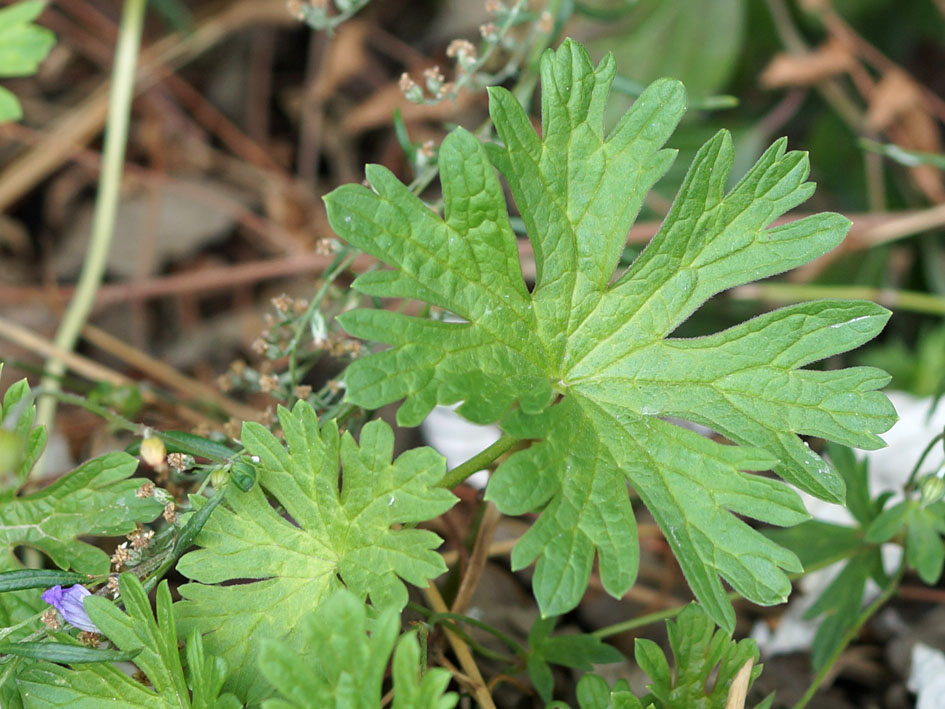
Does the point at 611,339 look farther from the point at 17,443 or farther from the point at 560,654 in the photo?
the point at 17,443

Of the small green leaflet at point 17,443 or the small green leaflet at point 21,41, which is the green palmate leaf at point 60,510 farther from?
the small green leaflet at point 21,41

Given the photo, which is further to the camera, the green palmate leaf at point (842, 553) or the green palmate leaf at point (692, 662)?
the green palmate leaf at point (842, 553)

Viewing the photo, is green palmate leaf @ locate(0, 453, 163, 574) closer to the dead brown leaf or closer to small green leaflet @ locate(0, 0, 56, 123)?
small green leaflet @ locate(0, 0, 56, 123)

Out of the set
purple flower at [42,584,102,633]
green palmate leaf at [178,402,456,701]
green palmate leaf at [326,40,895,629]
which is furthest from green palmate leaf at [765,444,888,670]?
purple flower at [42,584,102,633]

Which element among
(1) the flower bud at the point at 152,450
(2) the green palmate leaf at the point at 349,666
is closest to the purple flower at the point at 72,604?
(1) the flower bud at the point at 152,450

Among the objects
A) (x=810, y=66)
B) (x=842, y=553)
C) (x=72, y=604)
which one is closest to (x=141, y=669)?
(x=72, y=604)

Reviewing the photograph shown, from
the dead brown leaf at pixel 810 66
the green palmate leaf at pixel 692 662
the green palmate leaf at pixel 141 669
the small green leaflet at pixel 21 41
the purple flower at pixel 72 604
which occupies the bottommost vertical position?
the green palmate leaf at pixel 692 662
